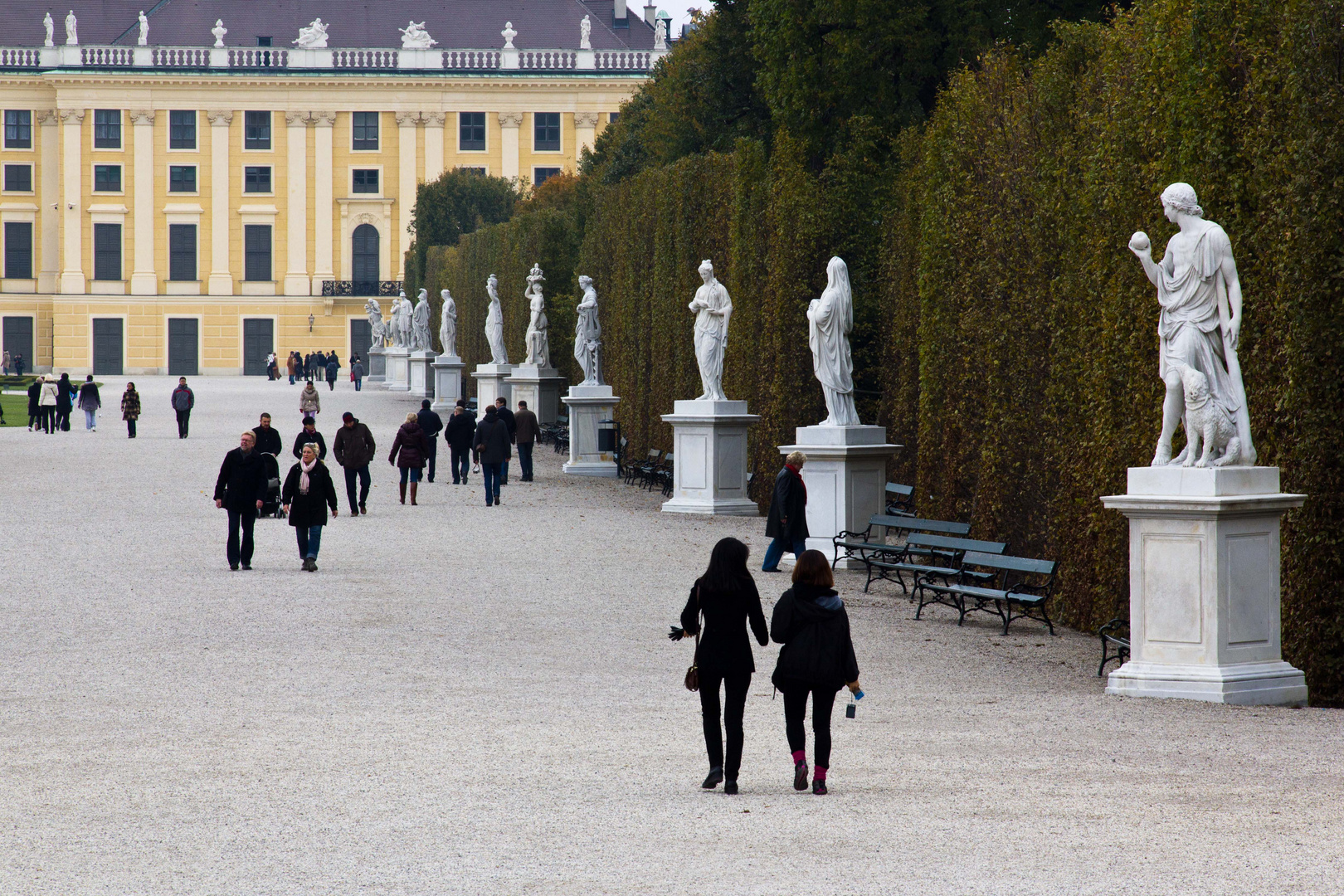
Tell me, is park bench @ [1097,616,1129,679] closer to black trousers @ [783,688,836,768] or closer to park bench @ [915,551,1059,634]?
park bench @ [915,551,1059,634]

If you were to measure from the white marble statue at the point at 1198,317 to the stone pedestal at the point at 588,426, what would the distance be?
750 inches

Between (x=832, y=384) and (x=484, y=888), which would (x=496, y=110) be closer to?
(x=832, y=384)

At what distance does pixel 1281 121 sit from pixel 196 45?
82114 mm

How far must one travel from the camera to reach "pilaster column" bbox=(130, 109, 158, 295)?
84.8m

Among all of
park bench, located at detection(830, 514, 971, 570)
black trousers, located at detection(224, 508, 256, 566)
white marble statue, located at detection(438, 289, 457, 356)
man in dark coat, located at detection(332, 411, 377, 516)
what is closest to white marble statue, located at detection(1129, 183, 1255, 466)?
park bench, located at detection(830, 514, 971, 570)

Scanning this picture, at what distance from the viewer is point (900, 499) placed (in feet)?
65.4

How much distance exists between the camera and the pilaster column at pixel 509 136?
3472 inches

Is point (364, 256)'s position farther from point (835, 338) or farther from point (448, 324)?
point (835, 338)

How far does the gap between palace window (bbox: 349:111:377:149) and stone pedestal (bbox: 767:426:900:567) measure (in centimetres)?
7365

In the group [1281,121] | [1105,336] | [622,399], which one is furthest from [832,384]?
[622,399]

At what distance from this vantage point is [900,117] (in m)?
25.8

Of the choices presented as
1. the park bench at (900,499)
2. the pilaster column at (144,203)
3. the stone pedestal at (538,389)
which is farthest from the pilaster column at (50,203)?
the park bench at (900,499)

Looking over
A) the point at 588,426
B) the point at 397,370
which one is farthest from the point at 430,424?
the point at 397,370

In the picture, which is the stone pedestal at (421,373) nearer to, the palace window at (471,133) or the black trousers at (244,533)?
the palace window at (471,133)
